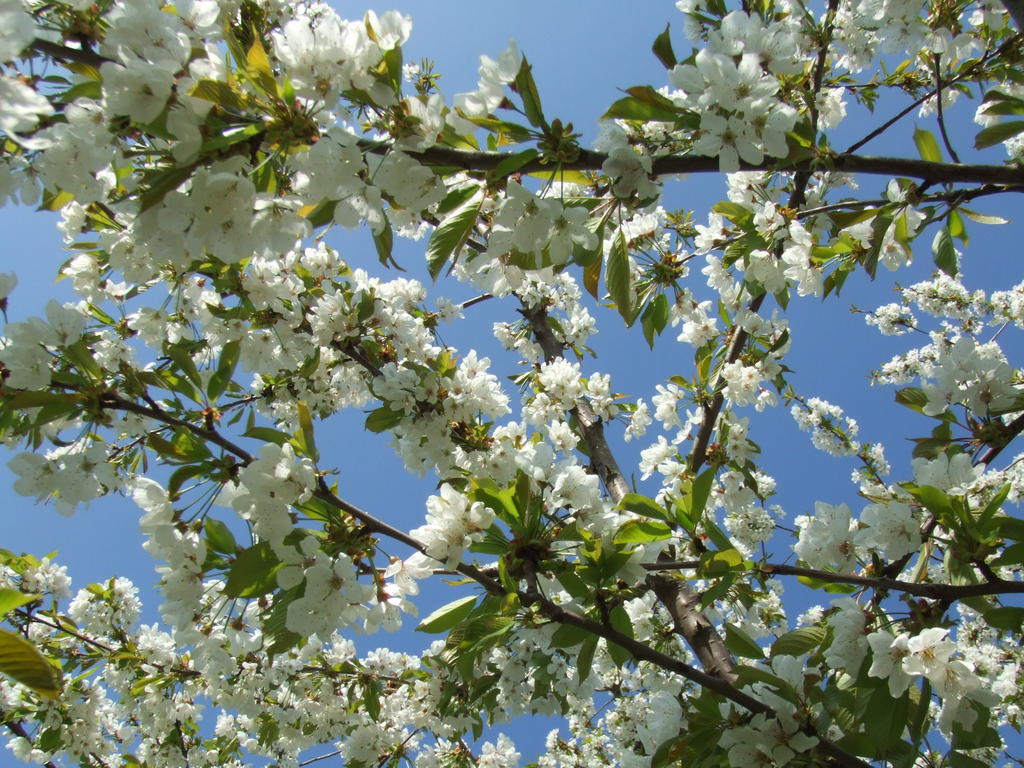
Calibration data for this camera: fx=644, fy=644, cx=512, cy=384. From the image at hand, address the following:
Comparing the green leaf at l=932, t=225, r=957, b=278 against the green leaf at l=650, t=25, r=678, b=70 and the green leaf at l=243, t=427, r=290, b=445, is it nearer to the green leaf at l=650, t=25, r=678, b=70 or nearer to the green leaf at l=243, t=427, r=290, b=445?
the green leaf at l=650, t=25, r=678, b=70

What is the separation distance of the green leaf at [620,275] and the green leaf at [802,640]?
1090 mm

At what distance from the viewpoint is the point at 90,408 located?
1737 mm

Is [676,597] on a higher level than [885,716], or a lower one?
higher

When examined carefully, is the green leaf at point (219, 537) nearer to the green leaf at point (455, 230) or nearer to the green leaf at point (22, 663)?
the green leaf at point (22, 663)

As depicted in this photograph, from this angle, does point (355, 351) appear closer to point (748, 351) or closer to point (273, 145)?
point (273, 145)

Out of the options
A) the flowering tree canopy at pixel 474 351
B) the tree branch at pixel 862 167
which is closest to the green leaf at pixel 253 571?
the flowering tree canopy at pixel 474 351

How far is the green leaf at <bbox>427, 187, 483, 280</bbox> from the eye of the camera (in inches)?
65.1

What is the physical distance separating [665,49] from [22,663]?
197 centimetres

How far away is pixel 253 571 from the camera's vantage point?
1656 mm

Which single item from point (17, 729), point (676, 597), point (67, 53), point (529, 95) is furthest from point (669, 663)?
point (17, 729)

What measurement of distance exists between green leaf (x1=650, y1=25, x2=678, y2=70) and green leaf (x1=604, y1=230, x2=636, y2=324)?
1.54 ft

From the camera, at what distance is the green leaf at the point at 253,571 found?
1.64 metres

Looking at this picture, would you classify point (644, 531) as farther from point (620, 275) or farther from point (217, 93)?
point (217, 93)

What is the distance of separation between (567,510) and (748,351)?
5.76 ft
